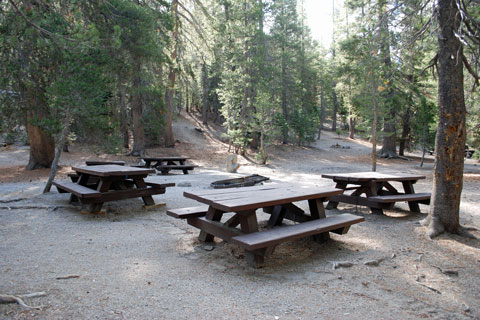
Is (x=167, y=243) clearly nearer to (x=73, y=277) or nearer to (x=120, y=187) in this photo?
(x=73, y=277)

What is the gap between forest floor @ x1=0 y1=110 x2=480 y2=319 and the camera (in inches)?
108

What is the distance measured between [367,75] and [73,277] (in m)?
12.8

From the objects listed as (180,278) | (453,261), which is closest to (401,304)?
(453,261)

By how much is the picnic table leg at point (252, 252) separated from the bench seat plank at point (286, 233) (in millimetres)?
138

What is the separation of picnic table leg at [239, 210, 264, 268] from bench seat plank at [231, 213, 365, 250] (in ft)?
0.45

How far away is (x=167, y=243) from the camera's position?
4.62m

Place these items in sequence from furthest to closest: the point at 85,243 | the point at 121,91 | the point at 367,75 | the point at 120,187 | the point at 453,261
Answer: the point at 121,91 → the point at 367,75 → the point at 120,187 → the point at 85,243 → the point at 453,261

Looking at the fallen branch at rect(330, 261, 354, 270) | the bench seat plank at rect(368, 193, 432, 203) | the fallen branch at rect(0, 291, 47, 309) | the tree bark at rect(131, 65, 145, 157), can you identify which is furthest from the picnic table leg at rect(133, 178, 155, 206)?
the tree bark at rect(131, 65, 145, 157)

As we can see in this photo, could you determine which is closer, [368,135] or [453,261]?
[453,261]

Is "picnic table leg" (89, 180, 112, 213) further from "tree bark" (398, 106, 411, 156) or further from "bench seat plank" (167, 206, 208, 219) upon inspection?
"tree bark" (398, 106, 411, 156)

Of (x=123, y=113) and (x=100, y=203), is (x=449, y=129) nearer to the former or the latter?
(x=100, y=203)

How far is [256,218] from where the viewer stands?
156 inches

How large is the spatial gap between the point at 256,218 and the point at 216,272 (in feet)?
2.55

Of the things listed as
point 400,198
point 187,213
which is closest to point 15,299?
point 187,213
